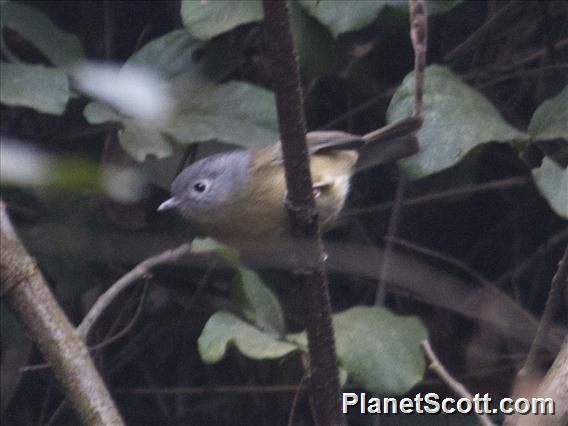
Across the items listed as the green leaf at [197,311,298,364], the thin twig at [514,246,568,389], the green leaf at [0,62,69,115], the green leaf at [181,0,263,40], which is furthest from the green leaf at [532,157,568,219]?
the green leaf at [0,62,69,115]

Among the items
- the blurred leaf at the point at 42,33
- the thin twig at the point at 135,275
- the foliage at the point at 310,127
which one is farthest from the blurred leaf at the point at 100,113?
the thin twig at the point at 135,275

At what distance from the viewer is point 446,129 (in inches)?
110

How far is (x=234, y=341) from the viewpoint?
2.48 m

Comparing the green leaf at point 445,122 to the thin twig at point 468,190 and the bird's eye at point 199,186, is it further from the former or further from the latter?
the bird's eye at point 199,186

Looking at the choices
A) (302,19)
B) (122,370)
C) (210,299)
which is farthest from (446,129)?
(122,370)

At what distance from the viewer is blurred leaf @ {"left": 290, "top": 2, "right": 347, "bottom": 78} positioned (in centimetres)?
303

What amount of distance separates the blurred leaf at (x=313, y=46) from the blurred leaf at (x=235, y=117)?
0.54ft

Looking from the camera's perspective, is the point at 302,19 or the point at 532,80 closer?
the point at 302,19

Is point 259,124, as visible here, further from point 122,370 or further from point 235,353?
point 122,370

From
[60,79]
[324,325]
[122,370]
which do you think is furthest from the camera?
[122,370]

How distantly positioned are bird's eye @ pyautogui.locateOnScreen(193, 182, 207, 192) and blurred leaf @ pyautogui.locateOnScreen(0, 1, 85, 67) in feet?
1.81

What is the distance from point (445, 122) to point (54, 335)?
4.10ft

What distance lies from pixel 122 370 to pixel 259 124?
1.17m

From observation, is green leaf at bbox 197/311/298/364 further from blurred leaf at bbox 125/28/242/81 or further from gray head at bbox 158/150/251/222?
blurred leaf at bbox 125/28/242/81
